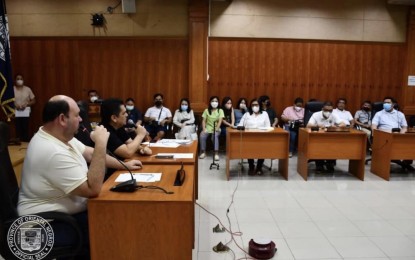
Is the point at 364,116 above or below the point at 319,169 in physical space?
above

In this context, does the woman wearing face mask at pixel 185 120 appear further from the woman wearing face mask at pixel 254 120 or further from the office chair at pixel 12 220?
the office chair at pixel 12 220

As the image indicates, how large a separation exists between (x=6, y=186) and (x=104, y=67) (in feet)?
18.9

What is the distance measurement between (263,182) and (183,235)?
324 centimetres

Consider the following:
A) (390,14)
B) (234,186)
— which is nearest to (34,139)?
(234,186)

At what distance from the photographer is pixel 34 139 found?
1.74 m

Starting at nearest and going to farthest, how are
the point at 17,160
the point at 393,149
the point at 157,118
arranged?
1. the point at 17,160
2. the point at 393,149
3. the point at 157,118

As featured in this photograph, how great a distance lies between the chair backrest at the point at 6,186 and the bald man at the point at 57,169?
56mm

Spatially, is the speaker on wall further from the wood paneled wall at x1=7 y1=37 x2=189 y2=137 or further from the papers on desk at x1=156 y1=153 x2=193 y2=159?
the papers on desk at x1=156 y1=153 x2=193 y2=159

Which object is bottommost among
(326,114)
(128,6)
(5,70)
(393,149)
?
(393,149)

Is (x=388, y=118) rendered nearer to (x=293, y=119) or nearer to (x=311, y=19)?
(x=293, y=119)

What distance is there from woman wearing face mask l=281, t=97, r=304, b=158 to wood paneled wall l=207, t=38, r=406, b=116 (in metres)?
0.52

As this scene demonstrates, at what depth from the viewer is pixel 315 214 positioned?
358cm

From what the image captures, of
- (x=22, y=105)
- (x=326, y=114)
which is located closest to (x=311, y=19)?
(x=326, y=114)

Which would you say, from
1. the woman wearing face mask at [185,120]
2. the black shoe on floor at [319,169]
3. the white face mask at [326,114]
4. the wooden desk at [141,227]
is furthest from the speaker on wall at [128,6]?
the wooden desk at [141,227]
